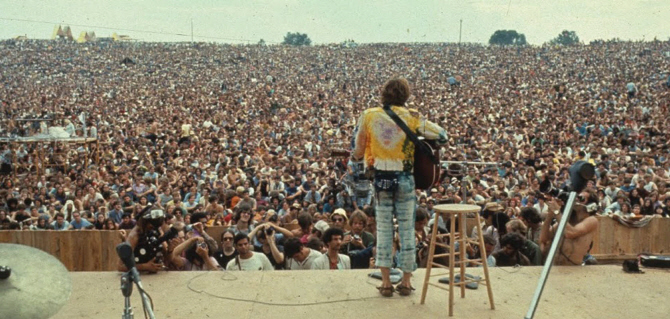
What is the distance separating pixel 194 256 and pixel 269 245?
77 centimetres

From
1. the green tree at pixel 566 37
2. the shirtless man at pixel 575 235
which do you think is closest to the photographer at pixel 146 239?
the shirtless man at pixel 575 235

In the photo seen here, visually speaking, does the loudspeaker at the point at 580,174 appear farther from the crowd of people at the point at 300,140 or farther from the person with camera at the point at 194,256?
the person with camera at the point at 194,256

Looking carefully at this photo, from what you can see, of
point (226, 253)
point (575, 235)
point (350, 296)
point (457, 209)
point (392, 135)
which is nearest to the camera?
point (457, 209)

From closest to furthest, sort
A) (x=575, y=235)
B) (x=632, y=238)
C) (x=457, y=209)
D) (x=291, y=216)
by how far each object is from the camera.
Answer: (x=457, y=209) < (x=575, y=235) < (x=632, y=238) < (x=291, y=216)

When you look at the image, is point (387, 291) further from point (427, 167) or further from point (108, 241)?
point (108, 241)

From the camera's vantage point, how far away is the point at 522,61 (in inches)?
1697

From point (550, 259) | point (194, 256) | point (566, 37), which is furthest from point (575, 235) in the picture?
point (566, 37)

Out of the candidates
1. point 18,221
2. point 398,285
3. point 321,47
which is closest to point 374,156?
point 398,285

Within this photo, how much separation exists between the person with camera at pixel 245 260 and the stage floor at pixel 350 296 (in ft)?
2.74

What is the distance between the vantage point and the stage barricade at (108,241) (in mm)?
8344

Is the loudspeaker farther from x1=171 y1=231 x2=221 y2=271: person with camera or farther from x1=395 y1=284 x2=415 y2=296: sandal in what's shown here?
x1=171 y1=231 x2=221 y2=271: person with camera

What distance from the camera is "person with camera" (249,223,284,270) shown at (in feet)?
21.3

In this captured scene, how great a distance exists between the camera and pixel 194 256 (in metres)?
6.30

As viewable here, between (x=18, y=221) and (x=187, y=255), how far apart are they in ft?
16.8
